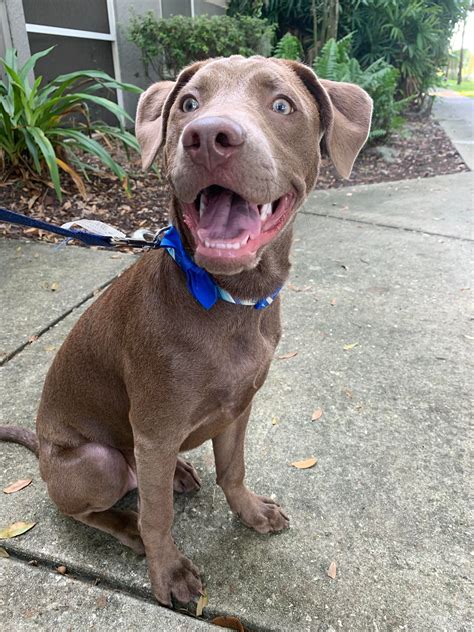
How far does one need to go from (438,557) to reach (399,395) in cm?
101

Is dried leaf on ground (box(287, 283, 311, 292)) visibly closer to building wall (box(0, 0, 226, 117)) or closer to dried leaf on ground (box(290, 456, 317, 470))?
dried leaf on ground (box(290, 456, 317, 470))

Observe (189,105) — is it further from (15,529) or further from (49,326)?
(49,326)

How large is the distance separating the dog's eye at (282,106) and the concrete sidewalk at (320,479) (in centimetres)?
151

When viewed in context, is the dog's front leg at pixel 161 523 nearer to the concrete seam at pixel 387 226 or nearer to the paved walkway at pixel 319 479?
the paved walkway at pixel 319 479

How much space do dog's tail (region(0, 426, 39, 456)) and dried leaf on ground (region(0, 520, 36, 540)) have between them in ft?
1.10

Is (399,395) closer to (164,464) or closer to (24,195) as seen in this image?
(164,464)

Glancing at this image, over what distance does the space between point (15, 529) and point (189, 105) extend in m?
1.66

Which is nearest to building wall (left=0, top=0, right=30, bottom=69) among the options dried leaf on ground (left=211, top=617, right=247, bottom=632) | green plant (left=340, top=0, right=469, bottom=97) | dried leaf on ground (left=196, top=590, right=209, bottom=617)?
dried leaf on ground (left=196, top=590, right=209, bottom=617)

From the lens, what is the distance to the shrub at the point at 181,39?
6898 millimetres

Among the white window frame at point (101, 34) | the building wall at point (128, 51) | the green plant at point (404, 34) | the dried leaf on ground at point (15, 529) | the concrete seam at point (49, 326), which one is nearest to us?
the dried leaf on ground at point (15, 529)

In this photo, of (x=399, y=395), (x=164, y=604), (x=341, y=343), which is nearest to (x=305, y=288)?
(x=341, y=343)

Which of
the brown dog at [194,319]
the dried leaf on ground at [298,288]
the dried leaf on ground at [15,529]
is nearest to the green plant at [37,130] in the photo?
the dried leaf on ground at [298,288]

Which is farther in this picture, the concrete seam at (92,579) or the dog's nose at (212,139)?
the concrete seam at (92,579)

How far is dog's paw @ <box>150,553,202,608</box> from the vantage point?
181cm
